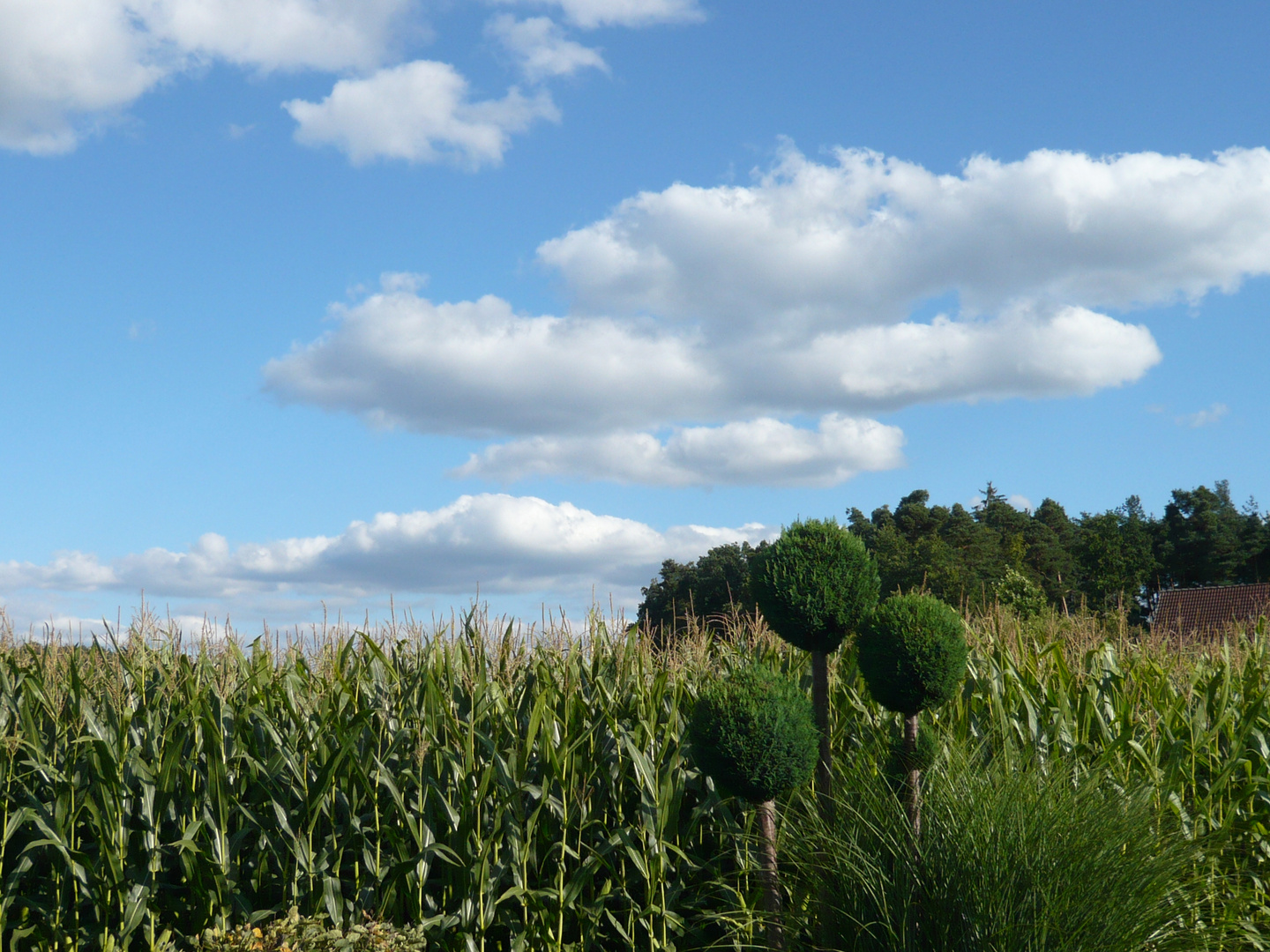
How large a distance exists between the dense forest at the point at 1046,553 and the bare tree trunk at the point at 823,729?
32.3 metres

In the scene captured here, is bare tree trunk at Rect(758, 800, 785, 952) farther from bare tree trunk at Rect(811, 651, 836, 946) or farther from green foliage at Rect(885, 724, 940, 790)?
green foliage at Rect(885, 724, 940, 790)

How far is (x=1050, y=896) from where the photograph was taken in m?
4.24

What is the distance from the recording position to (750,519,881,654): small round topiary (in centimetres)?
533

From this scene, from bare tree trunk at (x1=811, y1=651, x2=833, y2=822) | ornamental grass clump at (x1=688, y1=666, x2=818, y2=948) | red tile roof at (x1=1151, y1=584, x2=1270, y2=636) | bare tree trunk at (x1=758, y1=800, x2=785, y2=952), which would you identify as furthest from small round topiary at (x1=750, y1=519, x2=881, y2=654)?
red tile roof at (x1=1151, y1=584, x2=1270, y2=636)

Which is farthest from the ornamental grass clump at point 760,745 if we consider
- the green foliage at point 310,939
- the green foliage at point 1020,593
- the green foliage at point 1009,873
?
the green foliage at point 1020,593

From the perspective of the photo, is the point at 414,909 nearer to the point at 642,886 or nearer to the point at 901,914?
the point at 642,886

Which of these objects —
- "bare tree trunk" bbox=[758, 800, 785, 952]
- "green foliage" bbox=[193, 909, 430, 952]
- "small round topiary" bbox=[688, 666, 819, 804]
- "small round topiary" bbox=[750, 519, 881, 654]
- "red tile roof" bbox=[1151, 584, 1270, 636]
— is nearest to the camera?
"green foliage" bbox=[193, 909, 430, 952]

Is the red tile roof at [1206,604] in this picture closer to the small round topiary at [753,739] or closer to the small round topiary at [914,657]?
the small round topiary at [914,657]

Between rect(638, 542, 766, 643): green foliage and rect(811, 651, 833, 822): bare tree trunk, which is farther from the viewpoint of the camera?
rect(638, 542, 766, 643): green foliage

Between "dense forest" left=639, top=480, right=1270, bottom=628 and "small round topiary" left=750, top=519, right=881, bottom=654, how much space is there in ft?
106

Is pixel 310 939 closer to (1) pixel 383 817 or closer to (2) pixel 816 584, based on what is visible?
(1) pixel 383 817

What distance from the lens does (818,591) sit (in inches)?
210

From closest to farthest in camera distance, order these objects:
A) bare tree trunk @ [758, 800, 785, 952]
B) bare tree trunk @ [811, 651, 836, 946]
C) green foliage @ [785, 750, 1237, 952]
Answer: green foliage @ [785, 750, 1237, 952], bare tree trunk @ [758, 800, 785, 952], bare tree trunk @ [811, 651, 836, 946]

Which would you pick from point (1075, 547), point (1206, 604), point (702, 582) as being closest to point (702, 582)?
point (702, 582)
